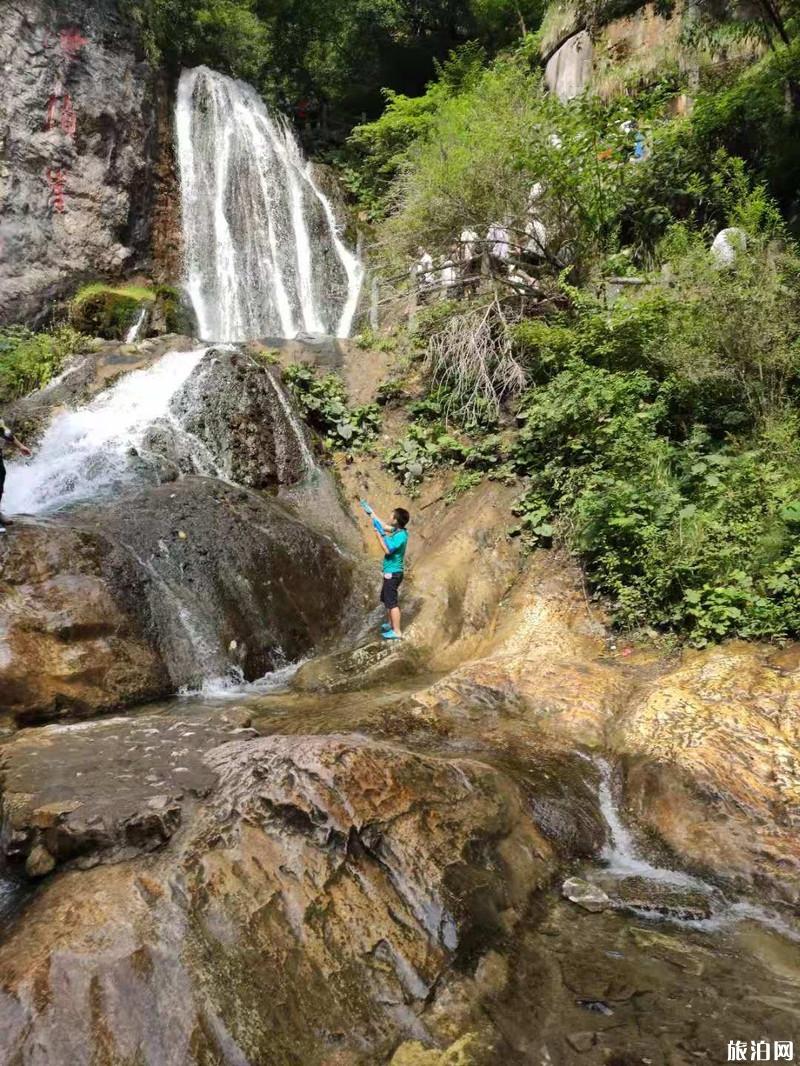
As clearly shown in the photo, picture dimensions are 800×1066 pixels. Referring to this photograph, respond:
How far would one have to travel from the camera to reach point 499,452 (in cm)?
1057

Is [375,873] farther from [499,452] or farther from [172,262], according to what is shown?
[172,262]

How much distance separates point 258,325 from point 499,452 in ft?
29.1

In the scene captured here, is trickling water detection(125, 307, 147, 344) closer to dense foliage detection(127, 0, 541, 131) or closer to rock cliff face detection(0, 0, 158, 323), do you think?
rock cliff face detection(0, 0, 158, 323)

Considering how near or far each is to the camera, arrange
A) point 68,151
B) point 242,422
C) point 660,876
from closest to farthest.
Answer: point 660,876 < point 242,422 < point 68,151

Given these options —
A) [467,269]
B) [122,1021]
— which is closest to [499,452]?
[467,269]

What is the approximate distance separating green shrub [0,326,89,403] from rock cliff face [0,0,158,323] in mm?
2248

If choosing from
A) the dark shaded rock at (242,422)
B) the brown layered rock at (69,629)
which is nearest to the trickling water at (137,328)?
the dark shaded rock at (242,422)

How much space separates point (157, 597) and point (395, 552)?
106 inches

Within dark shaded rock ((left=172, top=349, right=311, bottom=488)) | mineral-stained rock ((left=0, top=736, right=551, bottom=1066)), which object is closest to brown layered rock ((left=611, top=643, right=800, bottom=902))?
mineral-stained rock ((left=0, top=736, right=551, bottom=1066))

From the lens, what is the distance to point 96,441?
10438 mm

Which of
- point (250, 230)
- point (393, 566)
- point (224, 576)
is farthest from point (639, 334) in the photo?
point (250, 230)

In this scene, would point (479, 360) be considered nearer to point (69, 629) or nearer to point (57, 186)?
point (69, 629)

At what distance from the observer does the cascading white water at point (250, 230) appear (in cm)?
1709

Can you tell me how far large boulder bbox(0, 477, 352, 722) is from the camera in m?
6.46
